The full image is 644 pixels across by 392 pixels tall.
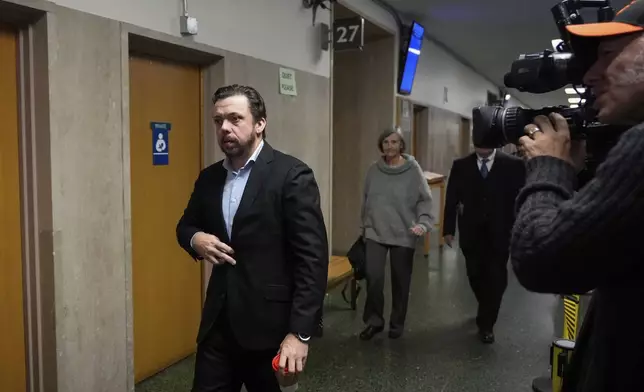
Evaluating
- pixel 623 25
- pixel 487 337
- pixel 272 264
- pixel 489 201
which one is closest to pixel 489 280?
pixel 487 337

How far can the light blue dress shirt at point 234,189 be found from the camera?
184cm

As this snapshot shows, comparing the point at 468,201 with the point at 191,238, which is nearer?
the point at 191,238

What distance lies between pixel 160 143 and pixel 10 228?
992 mm

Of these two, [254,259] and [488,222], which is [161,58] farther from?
[488,222]

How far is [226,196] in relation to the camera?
1869 mm

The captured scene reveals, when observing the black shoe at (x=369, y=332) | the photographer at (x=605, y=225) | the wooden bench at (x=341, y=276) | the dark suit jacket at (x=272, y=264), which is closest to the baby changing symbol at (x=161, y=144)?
the dark suit jacket at (x=272, y=264)

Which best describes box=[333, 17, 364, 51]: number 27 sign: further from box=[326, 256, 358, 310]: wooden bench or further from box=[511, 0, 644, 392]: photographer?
box=[511, 0, 644, 392]: photographer

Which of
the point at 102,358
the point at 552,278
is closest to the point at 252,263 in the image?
the point at 552,278

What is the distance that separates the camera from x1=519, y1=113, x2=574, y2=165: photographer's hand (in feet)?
3.30

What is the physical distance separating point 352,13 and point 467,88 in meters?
5.86

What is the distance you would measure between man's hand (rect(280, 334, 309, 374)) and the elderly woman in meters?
2.18

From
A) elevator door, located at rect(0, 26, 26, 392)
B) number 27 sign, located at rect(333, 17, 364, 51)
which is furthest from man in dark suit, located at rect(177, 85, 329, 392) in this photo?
number 27 sign, located at rect(333, 17, 364, 51)

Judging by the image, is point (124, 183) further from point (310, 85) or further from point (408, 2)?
point (408, 2)

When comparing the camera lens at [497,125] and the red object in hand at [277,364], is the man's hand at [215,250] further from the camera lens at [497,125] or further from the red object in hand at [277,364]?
the camera lens at [497,125]
